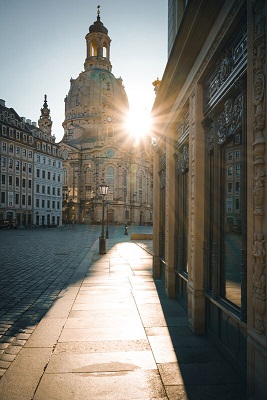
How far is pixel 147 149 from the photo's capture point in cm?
10250

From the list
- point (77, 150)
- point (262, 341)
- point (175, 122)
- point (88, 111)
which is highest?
point (88, 111)

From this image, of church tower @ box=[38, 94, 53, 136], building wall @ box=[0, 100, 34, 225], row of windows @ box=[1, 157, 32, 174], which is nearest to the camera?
building wall @ box=[0, 100, 34, 225]

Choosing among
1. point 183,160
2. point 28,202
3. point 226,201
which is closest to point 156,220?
point 183,160

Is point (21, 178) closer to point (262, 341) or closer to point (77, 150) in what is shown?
point (77, 150)

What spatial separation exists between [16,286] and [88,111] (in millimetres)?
90949

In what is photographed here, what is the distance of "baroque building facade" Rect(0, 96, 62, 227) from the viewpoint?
206 ft

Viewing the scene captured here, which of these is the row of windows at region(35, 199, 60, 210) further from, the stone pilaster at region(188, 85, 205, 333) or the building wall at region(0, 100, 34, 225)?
the stone pilaster at region(188, 85, 205, 333)

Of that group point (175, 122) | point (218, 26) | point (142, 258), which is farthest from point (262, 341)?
point (142, 258)

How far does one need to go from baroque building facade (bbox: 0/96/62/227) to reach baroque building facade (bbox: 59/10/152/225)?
1350 cm

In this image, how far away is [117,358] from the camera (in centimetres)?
471

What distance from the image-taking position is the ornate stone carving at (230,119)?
4.18m

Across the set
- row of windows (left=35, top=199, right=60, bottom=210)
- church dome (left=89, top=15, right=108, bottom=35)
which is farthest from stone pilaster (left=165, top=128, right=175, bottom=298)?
church dome (left=89, top=15, right=108, bottom=35)

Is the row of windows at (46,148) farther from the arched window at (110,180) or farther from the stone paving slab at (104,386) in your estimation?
the stone paving slab at (104,386)

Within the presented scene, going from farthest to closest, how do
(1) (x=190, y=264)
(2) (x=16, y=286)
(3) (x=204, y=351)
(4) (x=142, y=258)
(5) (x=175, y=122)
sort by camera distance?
(4) (x=142, y=258), (2) (x=16, y=286), (5) (x=175, y=122), (1) (x=190, y=264), (3) (x=204, y=351)
